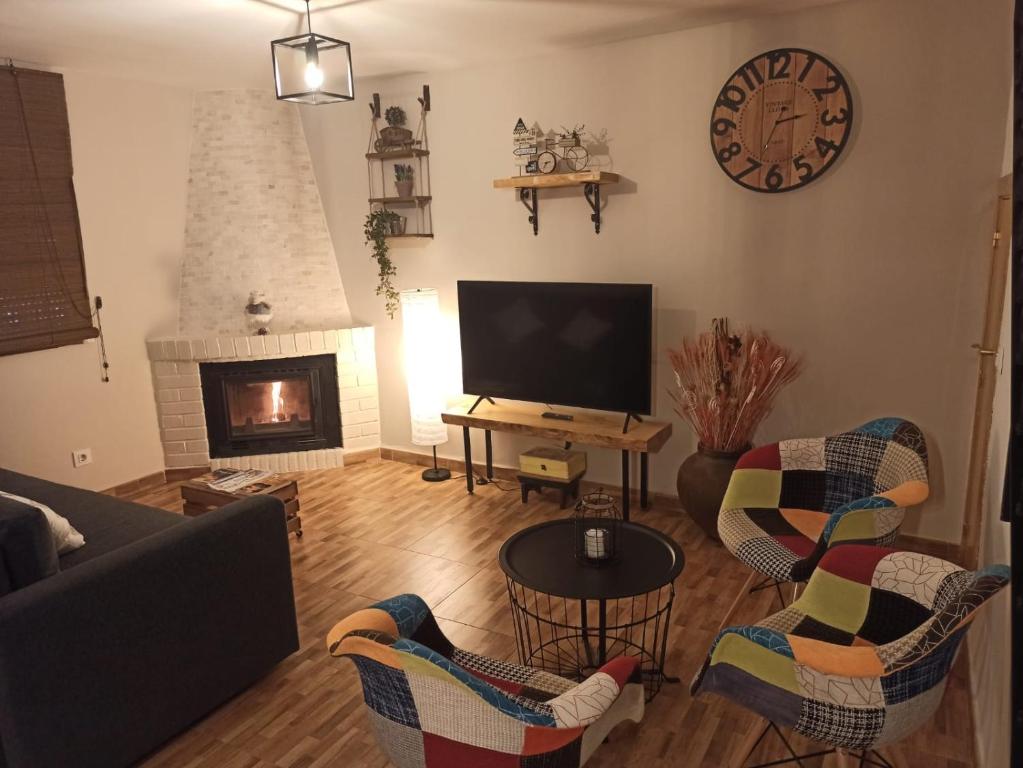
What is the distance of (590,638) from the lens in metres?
3.11

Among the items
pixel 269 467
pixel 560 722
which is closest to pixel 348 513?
pixel 269 467

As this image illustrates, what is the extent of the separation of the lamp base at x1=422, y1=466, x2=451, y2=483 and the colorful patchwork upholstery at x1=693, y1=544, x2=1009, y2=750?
10.9 ft

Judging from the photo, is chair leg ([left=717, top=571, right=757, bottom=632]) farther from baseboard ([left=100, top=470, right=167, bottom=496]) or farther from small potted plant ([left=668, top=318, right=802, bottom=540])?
baseboard ([left=100, top=470, right=167, bottom=496])

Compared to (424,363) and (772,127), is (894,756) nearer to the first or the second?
(772,127)

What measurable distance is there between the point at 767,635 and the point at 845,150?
2640 mm

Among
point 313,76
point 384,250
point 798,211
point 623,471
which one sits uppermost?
point 313,76

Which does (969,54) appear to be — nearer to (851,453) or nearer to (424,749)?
(851,453)

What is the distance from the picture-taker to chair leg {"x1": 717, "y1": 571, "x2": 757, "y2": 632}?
3.16m

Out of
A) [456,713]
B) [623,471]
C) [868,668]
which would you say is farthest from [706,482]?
[456,713]

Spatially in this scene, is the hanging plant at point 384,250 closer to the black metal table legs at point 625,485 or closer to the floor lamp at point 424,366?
the floor lamp at point 424,366

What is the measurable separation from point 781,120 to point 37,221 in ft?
13.6

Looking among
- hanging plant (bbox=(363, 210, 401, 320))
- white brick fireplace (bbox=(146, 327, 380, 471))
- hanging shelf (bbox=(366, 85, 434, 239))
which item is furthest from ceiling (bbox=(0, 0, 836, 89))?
white brick fireplace (bbox=(146, 327, 380, 471))

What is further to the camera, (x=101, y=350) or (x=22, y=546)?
(x=101, y=350)

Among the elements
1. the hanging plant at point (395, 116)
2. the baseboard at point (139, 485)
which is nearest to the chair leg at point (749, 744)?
the hanging plant at point (395, 116)
